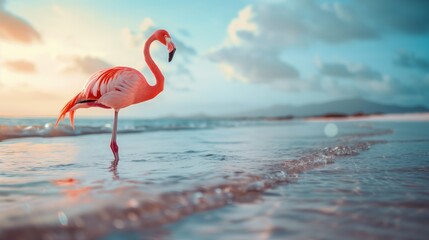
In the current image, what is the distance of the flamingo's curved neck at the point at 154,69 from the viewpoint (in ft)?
20.5

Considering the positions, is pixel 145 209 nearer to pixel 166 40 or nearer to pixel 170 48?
pixel 170 48

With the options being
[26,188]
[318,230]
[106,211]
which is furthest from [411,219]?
[26,188]

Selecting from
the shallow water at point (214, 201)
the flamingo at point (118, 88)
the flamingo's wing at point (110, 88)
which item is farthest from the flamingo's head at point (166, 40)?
the shallow water at point (214, 201)

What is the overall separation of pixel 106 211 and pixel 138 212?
249 millimetres

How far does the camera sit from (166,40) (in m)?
6.19

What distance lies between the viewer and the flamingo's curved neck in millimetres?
6262

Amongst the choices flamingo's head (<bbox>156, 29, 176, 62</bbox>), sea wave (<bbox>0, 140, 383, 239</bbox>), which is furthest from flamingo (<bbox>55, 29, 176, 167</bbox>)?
sea wave (<bbox>0, 140, 383, 239</bbox>)

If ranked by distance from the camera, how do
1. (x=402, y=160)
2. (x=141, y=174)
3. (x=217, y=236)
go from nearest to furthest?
1. (x=217, y=236)
2. (x=141, y=174)
3. (x=402, y=160)

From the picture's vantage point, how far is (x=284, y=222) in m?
2.66

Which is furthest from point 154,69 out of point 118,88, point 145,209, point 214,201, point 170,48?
point 145,209

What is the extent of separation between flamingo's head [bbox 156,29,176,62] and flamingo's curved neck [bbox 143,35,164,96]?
15 centimetres

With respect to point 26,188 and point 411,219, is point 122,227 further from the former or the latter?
point 411,219

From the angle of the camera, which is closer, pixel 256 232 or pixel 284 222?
pixel 256 232

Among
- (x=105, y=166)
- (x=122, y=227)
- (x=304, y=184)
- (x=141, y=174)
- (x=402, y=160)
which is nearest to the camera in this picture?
(x=122, y=227)
